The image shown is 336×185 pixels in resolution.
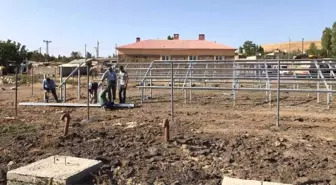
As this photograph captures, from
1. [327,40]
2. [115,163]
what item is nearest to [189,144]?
[115,163]

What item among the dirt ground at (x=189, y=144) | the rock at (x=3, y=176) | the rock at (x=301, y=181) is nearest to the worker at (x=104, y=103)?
the dirt ground at (x=189, y=144)

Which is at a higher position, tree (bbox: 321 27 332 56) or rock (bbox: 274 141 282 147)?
tree (bbox: 321 27 332 56)

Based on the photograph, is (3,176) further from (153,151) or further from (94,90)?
(94,90)

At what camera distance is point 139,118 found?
10.1 metres

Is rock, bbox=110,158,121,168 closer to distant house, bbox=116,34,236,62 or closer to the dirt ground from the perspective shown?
the dirt ground

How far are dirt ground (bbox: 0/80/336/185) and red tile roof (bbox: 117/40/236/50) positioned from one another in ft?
150

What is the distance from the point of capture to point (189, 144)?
6824 mm

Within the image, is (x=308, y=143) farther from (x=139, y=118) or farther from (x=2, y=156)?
(x=2, y=156)

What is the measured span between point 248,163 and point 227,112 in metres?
5.31

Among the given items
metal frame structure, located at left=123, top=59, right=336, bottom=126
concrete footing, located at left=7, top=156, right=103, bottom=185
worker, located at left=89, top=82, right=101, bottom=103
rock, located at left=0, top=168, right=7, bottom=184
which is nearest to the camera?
concrete footing, located at left=7, top=156, right=103, bottom=185

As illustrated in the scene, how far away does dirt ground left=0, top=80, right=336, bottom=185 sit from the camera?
520cm

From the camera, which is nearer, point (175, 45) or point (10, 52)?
point (10, 52)


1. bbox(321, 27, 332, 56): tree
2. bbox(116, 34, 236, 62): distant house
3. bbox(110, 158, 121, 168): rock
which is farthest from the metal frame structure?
bbox(321, 27, 332, 56): tree

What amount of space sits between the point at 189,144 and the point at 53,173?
322cm
